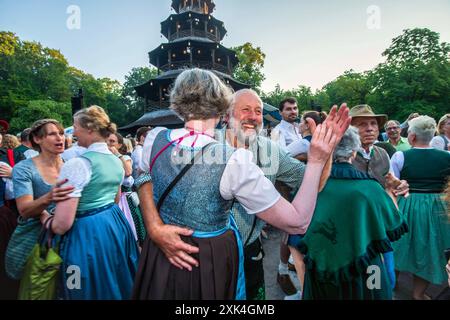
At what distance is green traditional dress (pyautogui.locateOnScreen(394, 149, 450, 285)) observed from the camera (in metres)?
2.93

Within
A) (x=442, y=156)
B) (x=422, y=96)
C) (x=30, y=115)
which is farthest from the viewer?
(x=30, y=115)

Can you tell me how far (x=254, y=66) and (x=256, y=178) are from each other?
118ft

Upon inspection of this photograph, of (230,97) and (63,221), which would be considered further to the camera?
(63,221)

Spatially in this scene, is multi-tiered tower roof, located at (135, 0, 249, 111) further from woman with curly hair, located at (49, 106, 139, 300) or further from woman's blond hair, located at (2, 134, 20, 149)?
woman with curly hair, located at (49, 106, 139, 300)

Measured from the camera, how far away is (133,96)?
47406 millimetres

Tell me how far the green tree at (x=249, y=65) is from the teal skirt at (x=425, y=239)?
98.1 ft

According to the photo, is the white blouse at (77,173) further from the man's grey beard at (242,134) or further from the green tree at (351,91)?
the green tree at (351,91)

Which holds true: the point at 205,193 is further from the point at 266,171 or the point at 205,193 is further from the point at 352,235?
the point at 352,235

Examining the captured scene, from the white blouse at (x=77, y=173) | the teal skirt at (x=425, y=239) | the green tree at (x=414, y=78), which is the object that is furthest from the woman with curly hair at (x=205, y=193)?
the green tree at (x=414, y=78)

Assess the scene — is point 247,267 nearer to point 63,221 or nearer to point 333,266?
point 333,266

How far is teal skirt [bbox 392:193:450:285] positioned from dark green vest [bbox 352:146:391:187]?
664mm

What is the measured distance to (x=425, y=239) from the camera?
10.1 ft
